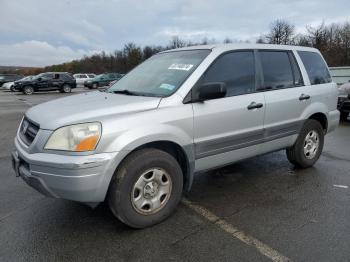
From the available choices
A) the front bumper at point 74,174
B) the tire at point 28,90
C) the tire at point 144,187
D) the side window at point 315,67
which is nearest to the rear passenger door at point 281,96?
the side window at point 315,67

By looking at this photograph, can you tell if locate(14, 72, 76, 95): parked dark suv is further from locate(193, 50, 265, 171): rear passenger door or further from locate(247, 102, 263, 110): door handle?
locate(247, 102, 263, 110): door handle

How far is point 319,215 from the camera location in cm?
366

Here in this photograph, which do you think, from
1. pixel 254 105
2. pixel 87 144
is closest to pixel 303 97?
pixel 254 105

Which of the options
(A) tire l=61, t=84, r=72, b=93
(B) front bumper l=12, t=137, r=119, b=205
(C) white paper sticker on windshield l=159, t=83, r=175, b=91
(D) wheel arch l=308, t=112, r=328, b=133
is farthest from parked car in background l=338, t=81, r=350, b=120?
(A) tire l=61, t=84, r=72, b=93

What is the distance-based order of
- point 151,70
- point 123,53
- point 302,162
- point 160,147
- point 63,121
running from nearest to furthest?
point 63,121 < point 160,147 < point 151,70 < point 302,162 < point 123,53

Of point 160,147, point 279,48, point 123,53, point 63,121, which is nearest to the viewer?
point 63,121

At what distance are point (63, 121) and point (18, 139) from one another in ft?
3.09

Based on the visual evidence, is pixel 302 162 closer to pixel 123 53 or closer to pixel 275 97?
pixel 275 97

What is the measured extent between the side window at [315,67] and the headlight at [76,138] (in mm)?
3535

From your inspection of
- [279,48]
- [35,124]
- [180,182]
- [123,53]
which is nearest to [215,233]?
[180,182]

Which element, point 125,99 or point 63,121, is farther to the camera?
point 125,99

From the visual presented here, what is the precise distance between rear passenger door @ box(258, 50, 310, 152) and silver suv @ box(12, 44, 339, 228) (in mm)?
16

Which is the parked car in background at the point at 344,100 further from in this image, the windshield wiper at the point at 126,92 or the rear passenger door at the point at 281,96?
the windshield wiper at the point at 126,92

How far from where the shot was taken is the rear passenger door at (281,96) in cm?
443
